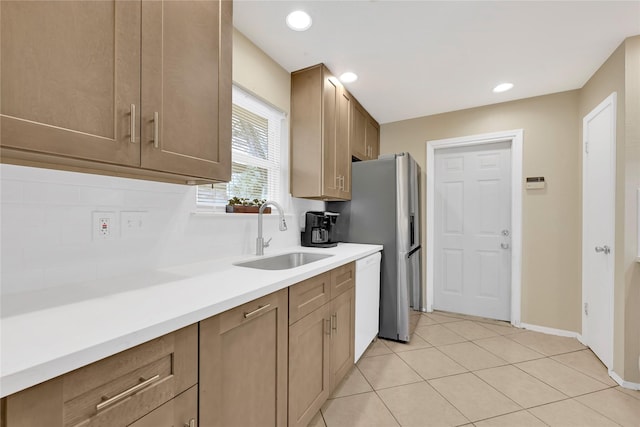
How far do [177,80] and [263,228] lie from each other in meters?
1.18

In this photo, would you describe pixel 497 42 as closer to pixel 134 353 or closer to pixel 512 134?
pixel 512 134

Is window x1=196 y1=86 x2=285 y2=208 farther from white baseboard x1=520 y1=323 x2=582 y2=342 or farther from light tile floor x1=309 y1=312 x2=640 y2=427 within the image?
white baseboard x1=520 y1=323 x2=582 y2=342

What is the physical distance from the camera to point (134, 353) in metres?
0.67

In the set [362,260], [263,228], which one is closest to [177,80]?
[263,228]

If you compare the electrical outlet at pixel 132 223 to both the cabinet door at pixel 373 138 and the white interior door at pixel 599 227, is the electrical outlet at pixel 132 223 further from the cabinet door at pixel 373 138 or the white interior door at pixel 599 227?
the white interior door at pixel 599 227

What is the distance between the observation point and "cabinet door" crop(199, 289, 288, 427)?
2.85 feet

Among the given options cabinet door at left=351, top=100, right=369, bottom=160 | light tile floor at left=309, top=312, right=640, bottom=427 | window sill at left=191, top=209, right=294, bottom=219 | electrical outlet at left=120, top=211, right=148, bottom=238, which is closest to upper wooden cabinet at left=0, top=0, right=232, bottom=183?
electrical outlet at left=120, top=211, right=148, bottom=238

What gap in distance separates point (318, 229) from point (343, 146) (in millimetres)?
838

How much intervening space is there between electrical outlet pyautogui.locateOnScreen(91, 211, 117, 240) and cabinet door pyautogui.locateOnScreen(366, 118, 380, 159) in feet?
8.64

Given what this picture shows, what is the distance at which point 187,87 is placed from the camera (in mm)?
1093

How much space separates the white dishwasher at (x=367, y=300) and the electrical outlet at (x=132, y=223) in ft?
4.49

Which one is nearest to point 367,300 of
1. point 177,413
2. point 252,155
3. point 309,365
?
point 309,365

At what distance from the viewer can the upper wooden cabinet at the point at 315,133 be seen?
7.41ft

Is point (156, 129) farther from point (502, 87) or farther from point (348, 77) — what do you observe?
point (502, 87)
